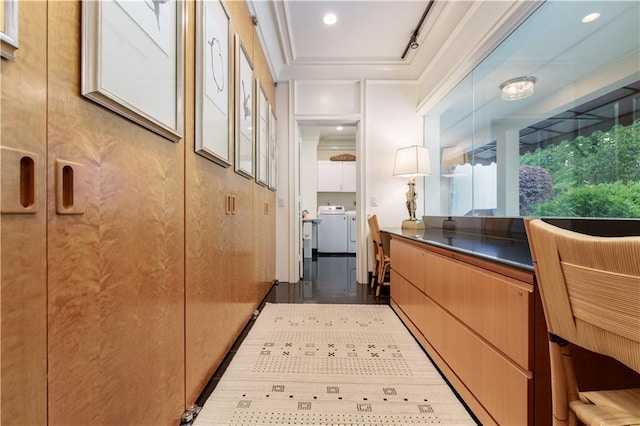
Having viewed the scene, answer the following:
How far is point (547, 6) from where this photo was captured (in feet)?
5.58

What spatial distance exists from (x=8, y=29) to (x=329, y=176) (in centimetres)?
601

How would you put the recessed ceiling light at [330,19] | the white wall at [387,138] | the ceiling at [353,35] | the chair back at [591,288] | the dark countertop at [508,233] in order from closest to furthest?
the chair back at [591,288] → the dark countertop at [508,233] → the ceiling at [353,35] → the recessed ceiling light at [330,19] → the white wall at [387,138]

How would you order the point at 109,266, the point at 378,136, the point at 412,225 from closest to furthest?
the point at 109,266, the point at 412,225, the point at 378,136

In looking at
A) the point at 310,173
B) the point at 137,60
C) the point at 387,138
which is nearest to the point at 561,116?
the point at 387,138

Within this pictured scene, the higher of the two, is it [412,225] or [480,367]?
[412,225]

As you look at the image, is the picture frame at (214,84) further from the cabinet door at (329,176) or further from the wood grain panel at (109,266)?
the cabinet door at (329,176)

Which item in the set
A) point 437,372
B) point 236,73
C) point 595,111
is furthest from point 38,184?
point 595,111

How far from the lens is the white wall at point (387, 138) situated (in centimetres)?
351

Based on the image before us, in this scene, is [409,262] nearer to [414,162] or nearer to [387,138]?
[414,162]

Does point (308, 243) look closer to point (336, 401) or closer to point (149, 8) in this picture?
point (336, 401)

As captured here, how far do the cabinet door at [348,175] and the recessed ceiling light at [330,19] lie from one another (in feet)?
12.7

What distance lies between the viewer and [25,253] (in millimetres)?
530

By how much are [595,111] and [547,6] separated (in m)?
A: 0.76

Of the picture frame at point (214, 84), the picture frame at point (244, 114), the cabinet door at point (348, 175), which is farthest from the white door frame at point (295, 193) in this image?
the cabinet door at point (348, 175)
